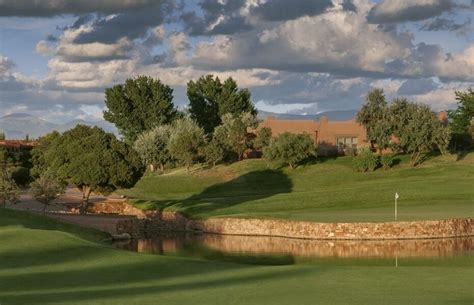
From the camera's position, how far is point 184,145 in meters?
103

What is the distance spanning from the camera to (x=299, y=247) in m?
48.2

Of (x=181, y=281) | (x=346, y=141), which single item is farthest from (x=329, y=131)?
(x=181, y=281)

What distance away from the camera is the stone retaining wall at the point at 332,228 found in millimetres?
52188

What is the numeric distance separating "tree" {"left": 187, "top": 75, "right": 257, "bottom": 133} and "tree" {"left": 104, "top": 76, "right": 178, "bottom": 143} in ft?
17.7

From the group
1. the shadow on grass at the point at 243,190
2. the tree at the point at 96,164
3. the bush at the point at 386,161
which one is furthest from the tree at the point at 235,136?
the tree at the point at 96,164

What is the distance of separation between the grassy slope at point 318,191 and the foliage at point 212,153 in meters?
2.18

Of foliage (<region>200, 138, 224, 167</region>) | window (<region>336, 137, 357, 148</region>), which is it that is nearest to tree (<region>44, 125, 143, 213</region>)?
foliage (<region>200, 138, 224, 167</region>)

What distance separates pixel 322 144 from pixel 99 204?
44143 millimetres

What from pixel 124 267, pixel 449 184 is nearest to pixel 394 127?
pixel 449 184

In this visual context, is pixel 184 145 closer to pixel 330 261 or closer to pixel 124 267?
pixel 330 261

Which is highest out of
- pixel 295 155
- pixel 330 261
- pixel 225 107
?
pixel 225 107

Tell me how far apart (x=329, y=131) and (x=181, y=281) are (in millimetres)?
88544

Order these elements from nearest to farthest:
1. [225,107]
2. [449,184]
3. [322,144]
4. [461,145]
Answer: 1. [449,184]
2. [461,145]
3. [322,144]
4. [225,107]

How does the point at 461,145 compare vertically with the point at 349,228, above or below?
above
